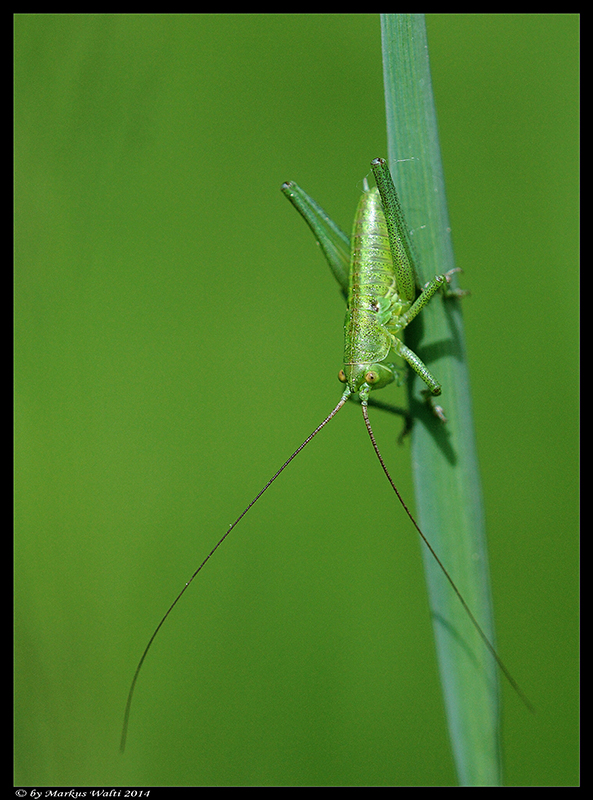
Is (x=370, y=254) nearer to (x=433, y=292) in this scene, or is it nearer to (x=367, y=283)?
(x=367, y=283)

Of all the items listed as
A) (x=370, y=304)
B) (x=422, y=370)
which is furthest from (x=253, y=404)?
(x=422, y=370)

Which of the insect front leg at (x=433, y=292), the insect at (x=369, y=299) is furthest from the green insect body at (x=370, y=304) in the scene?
A: the insect front leg at (x=433, y=292)

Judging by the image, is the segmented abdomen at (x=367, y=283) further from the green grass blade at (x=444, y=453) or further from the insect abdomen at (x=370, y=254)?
the green grass blade at (x=444, y=453)

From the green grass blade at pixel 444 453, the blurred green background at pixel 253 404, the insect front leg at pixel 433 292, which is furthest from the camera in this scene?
the blurred green background at pixel 253 404

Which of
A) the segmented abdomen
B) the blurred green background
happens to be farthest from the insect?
the blurred green background

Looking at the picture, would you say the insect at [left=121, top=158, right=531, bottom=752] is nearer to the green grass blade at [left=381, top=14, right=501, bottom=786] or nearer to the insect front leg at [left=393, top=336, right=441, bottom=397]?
the insect front leg at [left=393, top=336, right=441, bottom=397]

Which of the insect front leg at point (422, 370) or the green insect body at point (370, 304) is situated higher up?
the green insect body at point (370, 304)
